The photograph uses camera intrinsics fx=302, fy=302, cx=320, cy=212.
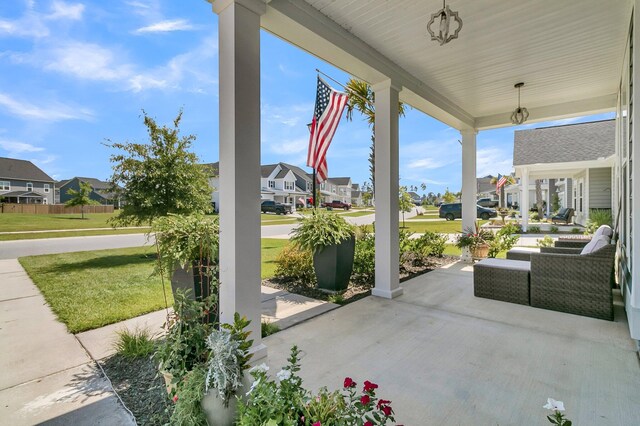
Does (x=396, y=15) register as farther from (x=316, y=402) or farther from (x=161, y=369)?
(x=161, y=369)

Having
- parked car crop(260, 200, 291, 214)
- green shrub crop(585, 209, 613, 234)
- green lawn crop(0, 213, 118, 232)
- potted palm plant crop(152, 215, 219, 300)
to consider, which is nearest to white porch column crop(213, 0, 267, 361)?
potted palm plant crop(152, 215, 219, 300)

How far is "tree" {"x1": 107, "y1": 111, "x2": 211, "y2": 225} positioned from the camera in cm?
775

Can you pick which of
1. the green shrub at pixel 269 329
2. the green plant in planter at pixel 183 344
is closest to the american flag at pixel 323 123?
the green shrub at pixel 269 329

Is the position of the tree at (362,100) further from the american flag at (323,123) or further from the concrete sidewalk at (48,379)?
the concrete sidewalk at (48,379)

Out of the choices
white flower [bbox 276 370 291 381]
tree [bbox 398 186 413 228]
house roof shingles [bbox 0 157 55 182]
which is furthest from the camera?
house roof shingles [bbox 0 157 55 182]

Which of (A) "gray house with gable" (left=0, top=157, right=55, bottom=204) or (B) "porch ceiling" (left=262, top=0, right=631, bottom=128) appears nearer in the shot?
(B) "porch ceiling" (left=262, top=0, right=631, bottom=128)

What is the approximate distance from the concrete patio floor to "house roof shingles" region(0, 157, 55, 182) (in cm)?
4182

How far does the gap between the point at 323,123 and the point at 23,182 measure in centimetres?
4173

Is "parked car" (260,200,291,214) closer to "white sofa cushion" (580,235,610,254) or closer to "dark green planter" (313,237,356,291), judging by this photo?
"dark green planter" (313,237,356,291)

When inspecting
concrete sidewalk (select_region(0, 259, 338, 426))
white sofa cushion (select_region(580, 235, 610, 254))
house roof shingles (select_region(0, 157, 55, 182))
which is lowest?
concrete sidewalk (select_region(0, 259, 338, 426))

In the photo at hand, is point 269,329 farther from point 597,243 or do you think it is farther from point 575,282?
point 597,243

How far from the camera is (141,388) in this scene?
228 cm

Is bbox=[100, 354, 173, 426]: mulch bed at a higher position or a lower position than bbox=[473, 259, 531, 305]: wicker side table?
lower

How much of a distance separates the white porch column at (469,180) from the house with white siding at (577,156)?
6.97 metres
